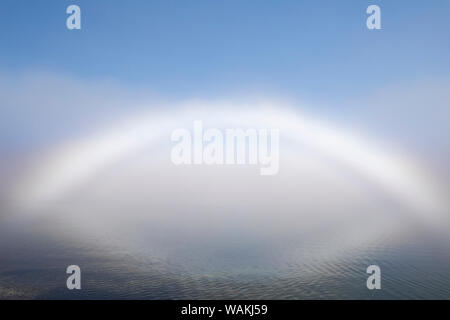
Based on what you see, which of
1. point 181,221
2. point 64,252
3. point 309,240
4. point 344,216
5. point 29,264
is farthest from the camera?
point 181,221

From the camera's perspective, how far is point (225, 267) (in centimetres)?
1669

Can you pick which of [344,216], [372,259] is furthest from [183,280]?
[344,216]

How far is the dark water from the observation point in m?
13.3

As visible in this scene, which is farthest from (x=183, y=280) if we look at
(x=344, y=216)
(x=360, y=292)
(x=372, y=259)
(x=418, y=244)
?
(x=344, y=216)

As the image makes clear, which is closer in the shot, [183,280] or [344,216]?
[183,280]

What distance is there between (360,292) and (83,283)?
1106cm

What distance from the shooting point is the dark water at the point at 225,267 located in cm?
1326

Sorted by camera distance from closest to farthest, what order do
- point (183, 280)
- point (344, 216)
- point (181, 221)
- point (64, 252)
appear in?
point (183, 280)
point (64, 252)
point (344, 216)
point (181, 221)

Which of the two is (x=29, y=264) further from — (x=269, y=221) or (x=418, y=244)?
(x=418, y=244)
